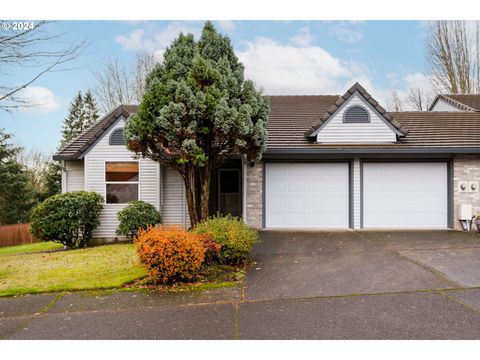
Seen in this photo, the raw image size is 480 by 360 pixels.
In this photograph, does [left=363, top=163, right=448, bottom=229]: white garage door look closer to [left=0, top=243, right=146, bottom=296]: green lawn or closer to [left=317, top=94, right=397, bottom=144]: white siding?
[left=317, top=94, right=397, bottom=144]: white siding

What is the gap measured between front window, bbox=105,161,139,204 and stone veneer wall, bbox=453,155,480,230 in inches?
416

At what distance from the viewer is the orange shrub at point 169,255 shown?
19.8 ft

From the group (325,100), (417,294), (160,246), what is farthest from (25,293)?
(325,100)

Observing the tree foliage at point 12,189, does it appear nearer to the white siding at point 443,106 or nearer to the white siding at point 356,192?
the white siding at point 356,192

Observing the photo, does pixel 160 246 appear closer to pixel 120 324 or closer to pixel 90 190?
pixel 120 324

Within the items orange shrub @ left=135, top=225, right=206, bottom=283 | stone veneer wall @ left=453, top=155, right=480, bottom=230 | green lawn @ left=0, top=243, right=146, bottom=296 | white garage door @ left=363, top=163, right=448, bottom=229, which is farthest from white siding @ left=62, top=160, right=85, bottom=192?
stone veneer wall @ left=453, top=155, right=480, bottom=230

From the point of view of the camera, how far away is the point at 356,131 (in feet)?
37.3

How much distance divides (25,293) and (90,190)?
18.1 ft

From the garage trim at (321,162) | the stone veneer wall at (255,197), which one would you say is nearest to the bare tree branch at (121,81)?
the stone veneer wall at (255,197)

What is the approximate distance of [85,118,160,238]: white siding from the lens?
11.2 metres

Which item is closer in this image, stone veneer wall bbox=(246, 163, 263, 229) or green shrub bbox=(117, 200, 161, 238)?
green shrub bbox=(117, 200, 161, 238)

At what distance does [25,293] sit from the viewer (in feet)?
19.9

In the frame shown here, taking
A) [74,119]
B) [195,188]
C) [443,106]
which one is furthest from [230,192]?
[74,119]

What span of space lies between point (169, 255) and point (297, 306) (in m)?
2.41
